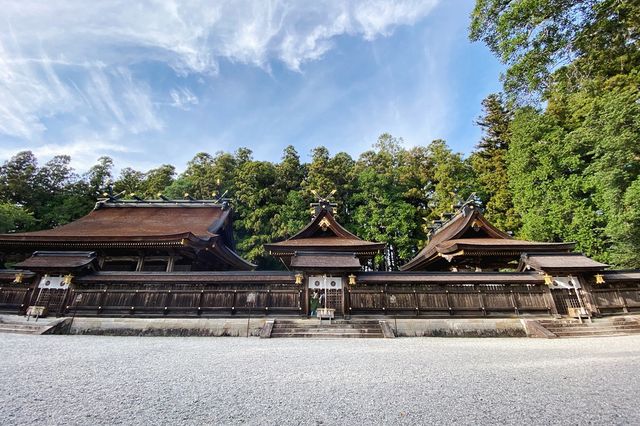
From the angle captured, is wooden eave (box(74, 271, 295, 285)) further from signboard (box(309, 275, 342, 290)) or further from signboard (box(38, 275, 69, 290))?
signboard (box(309, 275, 342, 290))

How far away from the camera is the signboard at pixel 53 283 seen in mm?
11578

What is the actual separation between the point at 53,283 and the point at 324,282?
11.4 m

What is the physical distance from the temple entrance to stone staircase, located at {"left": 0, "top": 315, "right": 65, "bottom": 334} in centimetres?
951

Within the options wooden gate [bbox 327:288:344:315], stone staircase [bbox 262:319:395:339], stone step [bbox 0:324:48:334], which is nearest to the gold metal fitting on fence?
wooden gate [bbox 327:288:344:315]

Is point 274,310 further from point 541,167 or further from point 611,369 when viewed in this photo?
point 541,167

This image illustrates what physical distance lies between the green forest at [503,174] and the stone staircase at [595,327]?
763cm

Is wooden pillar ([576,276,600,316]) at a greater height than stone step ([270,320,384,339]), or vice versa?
wooden pillar ([576,276,600,316])

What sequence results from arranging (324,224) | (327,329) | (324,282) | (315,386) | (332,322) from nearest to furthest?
(315,386) → (327,329) → (332,322) → (324,282) → (324,224)

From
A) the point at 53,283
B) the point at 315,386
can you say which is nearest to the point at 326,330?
the point at 315,386

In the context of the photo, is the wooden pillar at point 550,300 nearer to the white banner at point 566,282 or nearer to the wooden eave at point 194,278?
the white banner at point 566,282

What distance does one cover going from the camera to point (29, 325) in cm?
1018

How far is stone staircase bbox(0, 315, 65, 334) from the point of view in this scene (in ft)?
32.6

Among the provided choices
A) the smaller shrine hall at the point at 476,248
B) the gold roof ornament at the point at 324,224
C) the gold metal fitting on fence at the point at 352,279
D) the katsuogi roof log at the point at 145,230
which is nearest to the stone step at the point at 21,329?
the katsuogi roof log at the point at 145,230

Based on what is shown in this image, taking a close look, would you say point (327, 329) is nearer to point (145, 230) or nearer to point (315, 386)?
point (315, 386)
